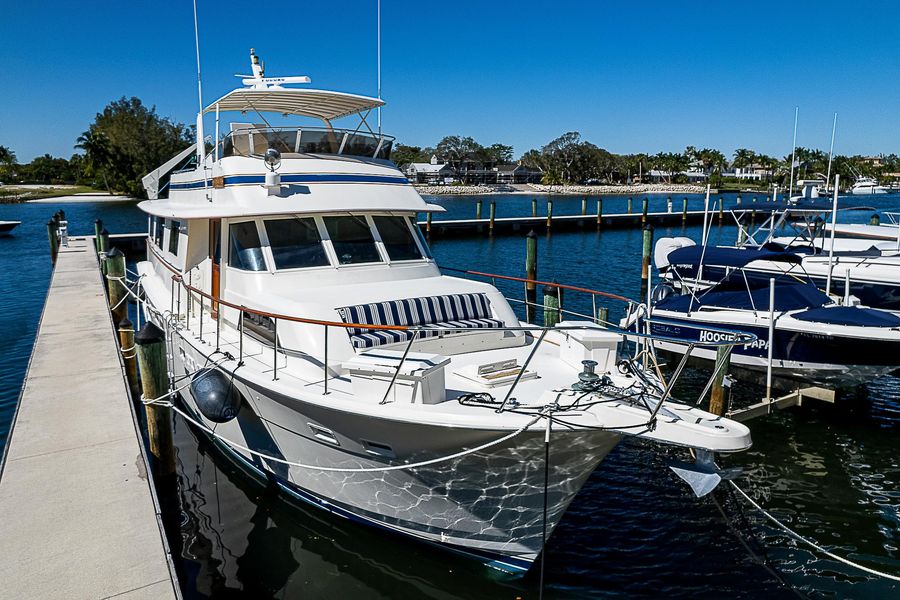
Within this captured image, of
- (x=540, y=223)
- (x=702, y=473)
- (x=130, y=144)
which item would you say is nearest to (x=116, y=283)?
(x=702, y=473)

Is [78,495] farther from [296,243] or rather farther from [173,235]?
[173,235]

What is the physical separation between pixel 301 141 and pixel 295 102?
134 centimetres

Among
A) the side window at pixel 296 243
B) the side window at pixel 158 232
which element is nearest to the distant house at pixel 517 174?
the side window at pixel 158 232

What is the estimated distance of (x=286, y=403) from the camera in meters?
6.70

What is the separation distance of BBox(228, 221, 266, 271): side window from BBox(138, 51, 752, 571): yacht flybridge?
26 millimetres

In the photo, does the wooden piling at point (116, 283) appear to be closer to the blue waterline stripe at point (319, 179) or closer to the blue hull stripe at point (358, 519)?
the blue waterline stripe at point (319, 179)

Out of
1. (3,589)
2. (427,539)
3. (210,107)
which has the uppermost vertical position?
(210,107)

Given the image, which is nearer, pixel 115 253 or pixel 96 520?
pixel 96 520

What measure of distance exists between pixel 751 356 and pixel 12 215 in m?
59.3

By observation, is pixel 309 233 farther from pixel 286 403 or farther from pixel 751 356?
pixel 751 356

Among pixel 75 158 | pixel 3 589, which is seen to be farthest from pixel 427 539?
pixel 75 158

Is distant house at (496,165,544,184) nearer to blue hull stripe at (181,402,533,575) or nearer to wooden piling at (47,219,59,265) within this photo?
wooden piling at (47,219,59,265)

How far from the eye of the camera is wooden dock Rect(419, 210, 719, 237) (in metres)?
35.6

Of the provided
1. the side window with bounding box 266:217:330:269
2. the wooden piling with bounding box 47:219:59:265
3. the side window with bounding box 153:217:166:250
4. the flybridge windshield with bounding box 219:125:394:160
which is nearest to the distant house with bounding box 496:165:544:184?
the wooden piling with bounding box 47:219:59:265
